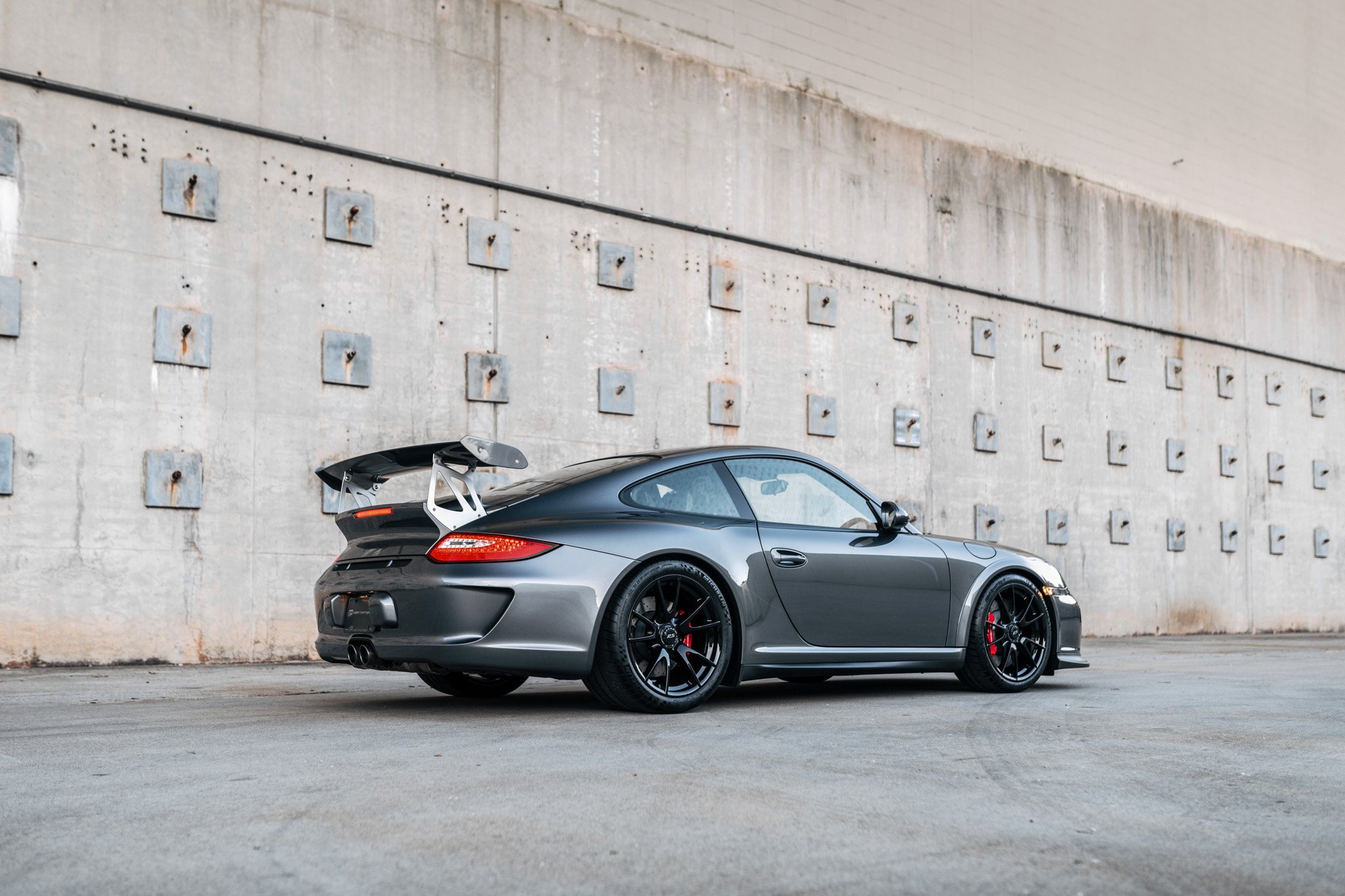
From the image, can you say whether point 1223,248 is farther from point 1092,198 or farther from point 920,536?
point 920,536

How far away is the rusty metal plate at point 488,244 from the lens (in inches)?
447

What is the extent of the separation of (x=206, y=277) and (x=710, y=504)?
5445 mm

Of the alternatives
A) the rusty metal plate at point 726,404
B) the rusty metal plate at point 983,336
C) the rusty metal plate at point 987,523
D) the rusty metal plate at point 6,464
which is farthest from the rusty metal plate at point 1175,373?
the rusty metal plate at point 6,464

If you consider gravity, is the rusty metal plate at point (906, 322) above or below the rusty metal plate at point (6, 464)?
above

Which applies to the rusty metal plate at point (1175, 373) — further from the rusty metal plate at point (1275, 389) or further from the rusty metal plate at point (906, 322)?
the rusty metal plate at point (906, 322)

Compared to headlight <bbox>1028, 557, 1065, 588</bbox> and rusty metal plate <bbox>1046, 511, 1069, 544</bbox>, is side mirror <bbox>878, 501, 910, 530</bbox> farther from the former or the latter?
rusty metal plate <bbox>1046, 511, 1069, 544</bbox>

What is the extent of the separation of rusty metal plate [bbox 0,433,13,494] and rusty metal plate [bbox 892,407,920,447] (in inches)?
337

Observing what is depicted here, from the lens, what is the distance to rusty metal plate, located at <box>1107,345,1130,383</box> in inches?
658

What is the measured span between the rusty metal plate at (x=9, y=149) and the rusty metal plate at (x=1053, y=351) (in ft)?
36.8

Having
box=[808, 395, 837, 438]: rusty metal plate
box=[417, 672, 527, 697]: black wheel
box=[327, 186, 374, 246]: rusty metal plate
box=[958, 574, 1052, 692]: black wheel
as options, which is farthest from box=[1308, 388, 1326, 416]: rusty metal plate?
box=[417, 672, 527, 697]: black wheel

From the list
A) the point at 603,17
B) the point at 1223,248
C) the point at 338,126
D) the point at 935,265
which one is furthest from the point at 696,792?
the point at 1223,248

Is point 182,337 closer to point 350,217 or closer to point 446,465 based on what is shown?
point 350,217

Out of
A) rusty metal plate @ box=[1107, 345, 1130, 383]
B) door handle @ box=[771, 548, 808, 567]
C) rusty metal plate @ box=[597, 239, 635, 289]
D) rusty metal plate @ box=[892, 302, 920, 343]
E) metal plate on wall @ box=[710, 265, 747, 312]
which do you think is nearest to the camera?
door handle @ box=[771, 548, 808, 567]

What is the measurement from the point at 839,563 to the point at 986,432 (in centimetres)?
911
